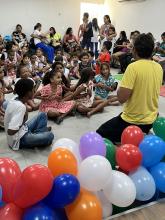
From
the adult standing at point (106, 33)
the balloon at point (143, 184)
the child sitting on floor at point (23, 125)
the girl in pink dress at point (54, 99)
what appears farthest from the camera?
the adult standing at point (106, 33)

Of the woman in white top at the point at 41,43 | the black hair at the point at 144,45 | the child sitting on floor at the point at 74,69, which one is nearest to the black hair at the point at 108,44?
the woman in white top at the point at 41,43

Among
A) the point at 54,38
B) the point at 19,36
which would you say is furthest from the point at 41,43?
the point at 54,38

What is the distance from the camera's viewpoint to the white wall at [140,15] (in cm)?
753

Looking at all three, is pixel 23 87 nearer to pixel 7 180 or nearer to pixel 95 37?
pixel 7 180

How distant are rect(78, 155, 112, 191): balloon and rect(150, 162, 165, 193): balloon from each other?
414 millimetres

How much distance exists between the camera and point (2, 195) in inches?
55.9

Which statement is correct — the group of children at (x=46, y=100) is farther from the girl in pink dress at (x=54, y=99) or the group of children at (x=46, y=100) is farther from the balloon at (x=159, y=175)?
the balloon at (x=159, y=175)

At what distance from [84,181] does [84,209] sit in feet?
0.49

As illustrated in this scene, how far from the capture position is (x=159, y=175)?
176 centimetres

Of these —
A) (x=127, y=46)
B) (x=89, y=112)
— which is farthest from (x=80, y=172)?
(x=127, y=46)

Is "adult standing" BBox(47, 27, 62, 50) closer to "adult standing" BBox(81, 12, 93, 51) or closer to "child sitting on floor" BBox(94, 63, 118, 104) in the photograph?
"adult standing" BBox(81, 12, 93, 51)

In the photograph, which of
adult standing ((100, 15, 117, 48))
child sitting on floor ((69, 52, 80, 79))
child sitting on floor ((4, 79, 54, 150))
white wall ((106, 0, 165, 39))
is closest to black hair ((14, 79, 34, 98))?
child sitting on floor ((4, 79, 54, 150))

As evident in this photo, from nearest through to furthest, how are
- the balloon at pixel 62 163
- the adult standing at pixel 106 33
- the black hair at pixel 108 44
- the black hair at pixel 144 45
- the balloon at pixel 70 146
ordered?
the balloon at pixel 62 163
the balloon at pixel 70 146
the black hair at pixel 144 45
the black hair at pixel 108 44
the adult standing at pixel 106 33

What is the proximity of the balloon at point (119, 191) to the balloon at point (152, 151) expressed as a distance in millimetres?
256
